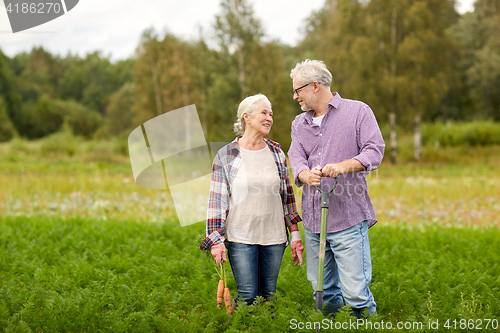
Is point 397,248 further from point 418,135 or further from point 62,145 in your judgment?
point 62,145

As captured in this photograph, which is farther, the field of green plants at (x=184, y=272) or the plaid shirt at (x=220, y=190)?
the field of green plants at (x=184, y=272)

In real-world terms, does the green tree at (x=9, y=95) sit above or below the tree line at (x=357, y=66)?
above

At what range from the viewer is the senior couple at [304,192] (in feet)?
12.0

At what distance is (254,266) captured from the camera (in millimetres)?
3854

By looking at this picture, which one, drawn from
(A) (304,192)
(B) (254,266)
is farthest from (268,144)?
(B) (254,266)

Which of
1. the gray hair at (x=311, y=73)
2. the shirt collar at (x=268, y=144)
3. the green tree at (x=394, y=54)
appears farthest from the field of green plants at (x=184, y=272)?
the green tree at (x=394, y=54)

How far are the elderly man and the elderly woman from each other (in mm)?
253

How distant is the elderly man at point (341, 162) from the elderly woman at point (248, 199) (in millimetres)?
253

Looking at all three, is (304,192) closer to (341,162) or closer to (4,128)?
(341,162)

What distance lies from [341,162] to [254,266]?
46.0 inches

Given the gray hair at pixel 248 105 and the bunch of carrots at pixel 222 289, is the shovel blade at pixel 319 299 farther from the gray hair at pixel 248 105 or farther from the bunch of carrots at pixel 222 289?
the gray hair at pixel 248 105

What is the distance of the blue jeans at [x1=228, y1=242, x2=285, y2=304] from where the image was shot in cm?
380

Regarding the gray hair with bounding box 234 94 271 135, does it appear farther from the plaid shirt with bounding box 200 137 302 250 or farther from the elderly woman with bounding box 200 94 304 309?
the plaid shirt with bounding box 200 137 302 250

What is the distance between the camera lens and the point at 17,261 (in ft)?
19.7
